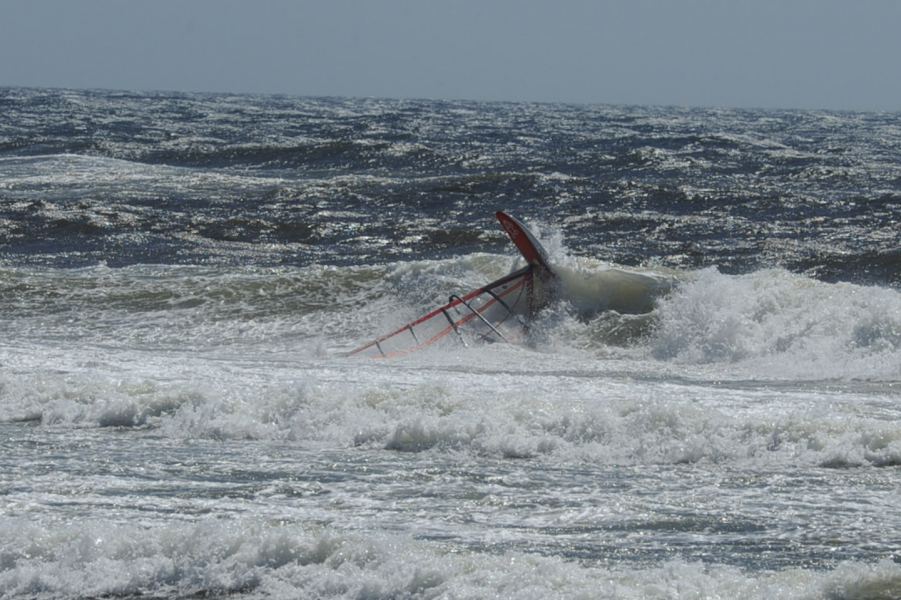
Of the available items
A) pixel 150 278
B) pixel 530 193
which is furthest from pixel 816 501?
pixel 530 193

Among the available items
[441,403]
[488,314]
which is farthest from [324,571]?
[488,314]

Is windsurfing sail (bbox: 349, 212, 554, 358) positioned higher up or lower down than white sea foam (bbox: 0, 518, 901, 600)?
lower down

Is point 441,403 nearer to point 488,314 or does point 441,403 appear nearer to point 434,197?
point 488,314

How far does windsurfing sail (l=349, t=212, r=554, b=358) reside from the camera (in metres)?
15.0

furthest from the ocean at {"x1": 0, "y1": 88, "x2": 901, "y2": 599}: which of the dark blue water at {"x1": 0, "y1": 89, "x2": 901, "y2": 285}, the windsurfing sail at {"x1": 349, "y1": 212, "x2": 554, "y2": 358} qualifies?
the windsurfing sail at {"x1": 349, "y1": 212, "x2": 554, "y2": 358}

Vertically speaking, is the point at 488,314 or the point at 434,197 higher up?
the point at 488,314

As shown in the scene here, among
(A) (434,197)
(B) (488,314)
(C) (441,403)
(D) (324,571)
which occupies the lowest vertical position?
(A) (434,197)

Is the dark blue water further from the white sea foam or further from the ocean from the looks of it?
the white sea foam

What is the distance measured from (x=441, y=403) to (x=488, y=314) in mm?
5531

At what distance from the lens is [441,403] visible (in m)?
10.5

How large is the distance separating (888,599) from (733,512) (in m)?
1.56

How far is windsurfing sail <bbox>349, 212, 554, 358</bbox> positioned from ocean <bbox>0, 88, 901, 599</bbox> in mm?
316

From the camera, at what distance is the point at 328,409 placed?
1041 centimetres

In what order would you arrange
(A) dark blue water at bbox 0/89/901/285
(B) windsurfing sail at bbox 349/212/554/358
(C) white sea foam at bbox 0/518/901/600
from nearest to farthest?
1. (C) white sea foam at bbox 0/518/901/600
2. (B) windsurfing sail at bbox 349/212/554/358
3. (A) dark blue water at bbox 0/89/901/285
